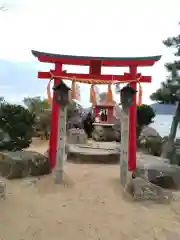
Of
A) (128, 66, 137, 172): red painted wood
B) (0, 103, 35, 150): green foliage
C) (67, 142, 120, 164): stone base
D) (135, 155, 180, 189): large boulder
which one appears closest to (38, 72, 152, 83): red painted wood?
(128, 66, 137, 172): red painted wood

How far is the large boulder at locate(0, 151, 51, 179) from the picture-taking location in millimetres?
6797

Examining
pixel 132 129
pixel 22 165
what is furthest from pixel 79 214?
pixel 132 129

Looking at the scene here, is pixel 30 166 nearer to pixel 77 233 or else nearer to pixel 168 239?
pixel 77 233

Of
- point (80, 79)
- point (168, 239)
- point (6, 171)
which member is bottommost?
point (168, 239)

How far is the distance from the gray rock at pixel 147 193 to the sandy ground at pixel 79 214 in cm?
18

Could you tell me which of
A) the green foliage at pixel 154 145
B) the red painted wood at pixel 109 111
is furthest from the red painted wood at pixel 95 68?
the red painted wood at pixel 109 111

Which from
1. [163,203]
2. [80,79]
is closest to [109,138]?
[80,79]

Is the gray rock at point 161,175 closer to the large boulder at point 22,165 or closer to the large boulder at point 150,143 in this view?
the large boulder at point 22,165

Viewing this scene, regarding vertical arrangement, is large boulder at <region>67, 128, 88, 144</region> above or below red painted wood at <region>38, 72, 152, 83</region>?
below

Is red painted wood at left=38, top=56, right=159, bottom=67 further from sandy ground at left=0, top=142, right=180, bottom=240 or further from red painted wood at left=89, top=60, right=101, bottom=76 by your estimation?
sandy ground at left=0, top=142, right=180, bottom=240

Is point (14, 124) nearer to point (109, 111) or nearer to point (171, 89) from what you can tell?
point (171, 89)

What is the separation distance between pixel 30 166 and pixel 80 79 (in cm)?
228

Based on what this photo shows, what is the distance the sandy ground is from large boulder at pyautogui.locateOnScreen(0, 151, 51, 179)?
30 centimetres

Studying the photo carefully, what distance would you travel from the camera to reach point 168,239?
14.4 feet
